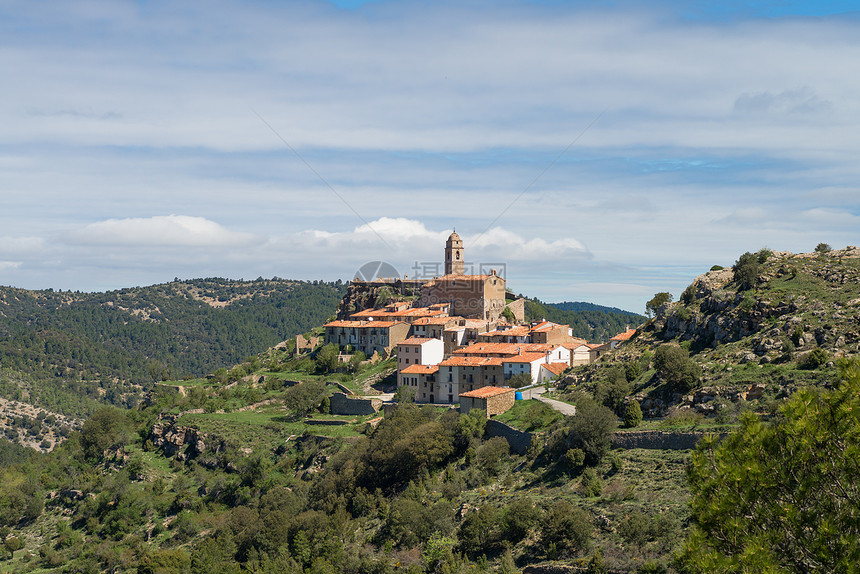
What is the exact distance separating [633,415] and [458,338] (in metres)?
35.6

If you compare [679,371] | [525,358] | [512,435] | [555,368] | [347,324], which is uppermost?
[347,324]

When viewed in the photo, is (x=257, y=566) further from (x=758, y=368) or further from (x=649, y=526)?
(x=758, y=368)

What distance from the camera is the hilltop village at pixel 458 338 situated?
2584 inches

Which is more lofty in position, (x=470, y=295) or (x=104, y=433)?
(x=470, y=295)

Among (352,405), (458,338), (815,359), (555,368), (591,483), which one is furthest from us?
(458,338)

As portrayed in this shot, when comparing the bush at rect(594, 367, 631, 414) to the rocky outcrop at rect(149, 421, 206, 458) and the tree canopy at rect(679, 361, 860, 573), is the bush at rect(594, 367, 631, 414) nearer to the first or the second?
the tree canopy at rect(679, 361, 860, 573)

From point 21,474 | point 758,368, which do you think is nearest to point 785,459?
point 758,368

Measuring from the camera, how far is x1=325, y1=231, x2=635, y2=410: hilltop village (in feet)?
215

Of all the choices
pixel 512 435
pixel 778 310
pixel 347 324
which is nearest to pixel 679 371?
pixel 778 310

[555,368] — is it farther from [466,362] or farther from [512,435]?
[512,435]

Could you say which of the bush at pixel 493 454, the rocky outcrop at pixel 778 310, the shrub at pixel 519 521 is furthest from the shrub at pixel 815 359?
the bush at pixel 493 454

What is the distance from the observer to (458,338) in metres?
77.8

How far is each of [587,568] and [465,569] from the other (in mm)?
6894

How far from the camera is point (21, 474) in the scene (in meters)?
85.8
